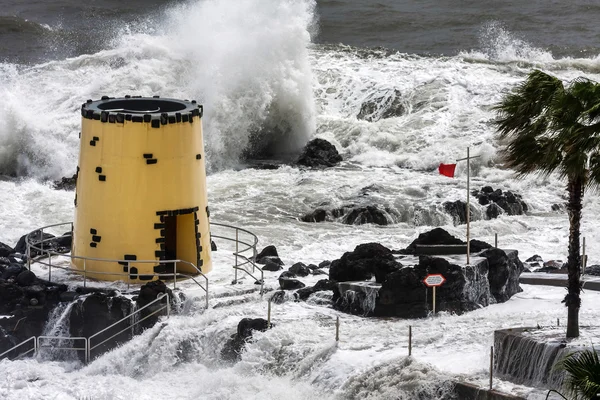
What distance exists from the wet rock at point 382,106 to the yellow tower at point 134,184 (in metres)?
24.9

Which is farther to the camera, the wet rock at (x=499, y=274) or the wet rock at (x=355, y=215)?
the wet rock at (x=355, y=215)

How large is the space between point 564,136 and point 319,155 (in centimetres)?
2420

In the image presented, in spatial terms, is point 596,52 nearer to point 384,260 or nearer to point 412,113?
point 412,113

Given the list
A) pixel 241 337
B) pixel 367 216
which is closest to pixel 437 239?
pixel 241 337

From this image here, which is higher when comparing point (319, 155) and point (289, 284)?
point (319, 155)

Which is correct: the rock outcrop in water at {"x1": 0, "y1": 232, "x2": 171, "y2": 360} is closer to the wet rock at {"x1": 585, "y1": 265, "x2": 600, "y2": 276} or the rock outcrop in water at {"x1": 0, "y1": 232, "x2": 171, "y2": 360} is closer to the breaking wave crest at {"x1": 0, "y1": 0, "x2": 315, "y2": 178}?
the wet rock at {"x1": 585, "y1": 265, "x2": 600, "y2": 276}

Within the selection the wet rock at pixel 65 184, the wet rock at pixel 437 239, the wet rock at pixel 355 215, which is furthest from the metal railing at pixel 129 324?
the wet rock at pixel 65 184

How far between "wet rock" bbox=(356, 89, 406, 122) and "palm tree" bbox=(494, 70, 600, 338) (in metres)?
28.6

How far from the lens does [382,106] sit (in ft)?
164

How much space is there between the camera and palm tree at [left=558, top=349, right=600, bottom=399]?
16.4 meters

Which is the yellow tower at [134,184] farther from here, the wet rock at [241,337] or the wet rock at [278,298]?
the wet rock at [241,337]

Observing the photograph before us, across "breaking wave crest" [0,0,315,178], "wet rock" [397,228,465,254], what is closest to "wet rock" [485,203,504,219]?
"wet rock" [397,228,465,254]

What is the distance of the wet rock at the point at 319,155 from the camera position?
4312 cm

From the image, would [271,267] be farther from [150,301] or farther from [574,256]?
[574,256]
